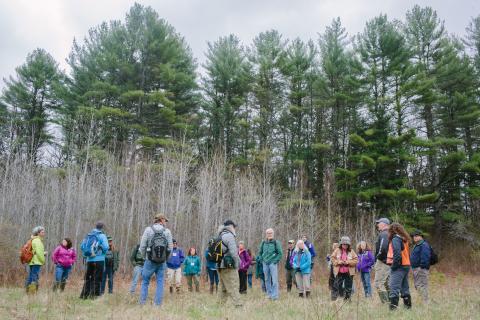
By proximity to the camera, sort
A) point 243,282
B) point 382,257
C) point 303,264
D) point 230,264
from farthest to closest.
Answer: point 243,282, point 303,264, point 382,257, point 230,264

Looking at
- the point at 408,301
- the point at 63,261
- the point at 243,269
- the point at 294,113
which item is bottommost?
the point at 408,301

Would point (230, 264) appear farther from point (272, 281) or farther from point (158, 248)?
point (272, 281)

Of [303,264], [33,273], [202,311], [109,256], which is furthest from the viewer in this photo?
[109,256]

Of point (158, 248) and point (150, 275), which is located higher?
point (158, 248)

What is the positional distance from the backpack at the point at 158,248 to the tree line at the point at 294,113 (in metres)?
13.9

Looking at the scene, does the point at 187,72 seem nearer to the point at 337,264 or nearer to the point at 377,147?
the point at 377,147

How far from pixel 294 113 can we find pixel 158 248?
21366 millimetres

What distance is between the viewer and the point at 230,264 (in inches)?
302

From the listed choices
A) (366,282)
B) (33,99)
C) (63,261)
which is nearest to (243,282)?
(366,282)

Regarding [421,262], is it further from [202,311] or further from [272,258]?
[202,311]

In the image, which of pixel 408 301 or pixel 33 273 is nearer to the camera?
pixel 408 301

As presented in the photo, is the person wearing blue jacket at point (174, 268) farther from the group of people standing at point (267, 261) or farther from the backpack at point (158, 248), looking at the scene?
the backpack at point (158, 248)

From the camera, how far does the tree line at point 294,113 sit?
23.6 m

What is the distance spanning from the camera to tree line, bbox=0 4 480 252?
2364cm
